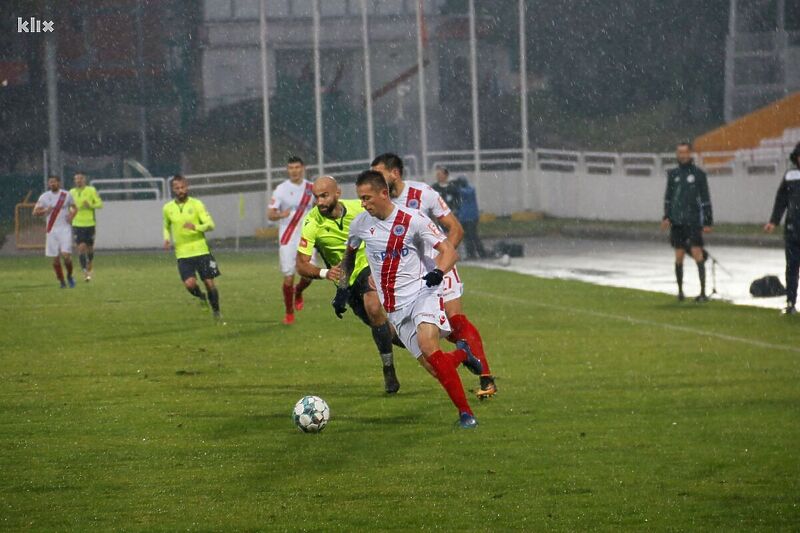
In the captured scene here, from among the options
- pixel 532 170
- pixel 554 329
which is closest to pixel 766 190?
pixel 532 170

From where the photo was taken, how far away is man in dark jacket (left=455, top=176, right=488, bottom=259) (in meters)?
32.0

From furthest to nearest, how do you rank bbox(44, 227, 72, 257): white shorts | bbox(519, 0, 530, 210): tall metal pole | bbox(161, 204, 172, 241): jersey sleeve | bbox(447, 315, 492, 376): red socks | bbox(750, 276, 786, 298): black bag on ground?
bbox(519, 0, 530, 210): tall metal pole
bbox(44, 227, 72, 257): white shorts
bbox(750, 276, 786, 298): black bag on ground
bbox(161, 204, 172, 241): jersey sleeve
bbox(447, 315, 492, 376): red socks

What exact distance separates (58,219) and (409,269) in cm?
1792

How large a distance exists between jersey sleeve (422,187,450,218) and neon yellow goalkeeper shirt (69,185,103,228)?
18454 mm

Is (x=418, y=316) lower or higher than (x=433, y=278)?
lower

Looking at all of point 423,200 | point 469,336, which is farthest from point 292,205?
point 469,336

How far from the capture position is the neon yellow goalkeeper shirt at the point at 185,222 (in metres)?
19.7

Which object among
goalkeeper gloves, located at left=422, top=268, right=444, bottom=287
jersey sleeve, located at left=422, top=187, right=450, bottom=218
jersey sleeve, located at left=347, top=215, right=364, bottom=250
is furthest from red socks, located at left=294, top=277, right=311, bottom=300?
goalkeeper gloves, located at left=422, top=268, right=444, bottom=287

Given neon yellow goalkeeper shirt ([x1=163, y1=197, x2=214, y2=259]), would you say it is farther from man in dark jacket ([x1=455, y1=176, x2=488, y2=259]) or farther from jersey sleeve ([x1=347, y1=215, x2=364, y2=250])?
man in dark jacket ([x1=455, y1=176, x2=488, y2=259])

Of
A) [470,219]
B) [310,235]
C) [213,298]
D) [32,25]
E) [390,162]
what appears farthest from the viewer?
[32,25]

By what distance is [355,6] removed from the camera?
6056 centimetres

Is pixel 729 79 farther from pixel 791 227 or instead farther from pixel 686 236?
pixel 791 227

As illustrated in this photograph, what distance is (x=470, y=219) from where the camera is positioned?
32031 millimetres

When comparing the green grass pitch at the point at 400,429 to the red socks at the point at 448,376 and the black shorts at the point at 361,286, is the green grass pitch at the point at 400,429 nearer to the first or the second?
the red socks at the point at 448,376
